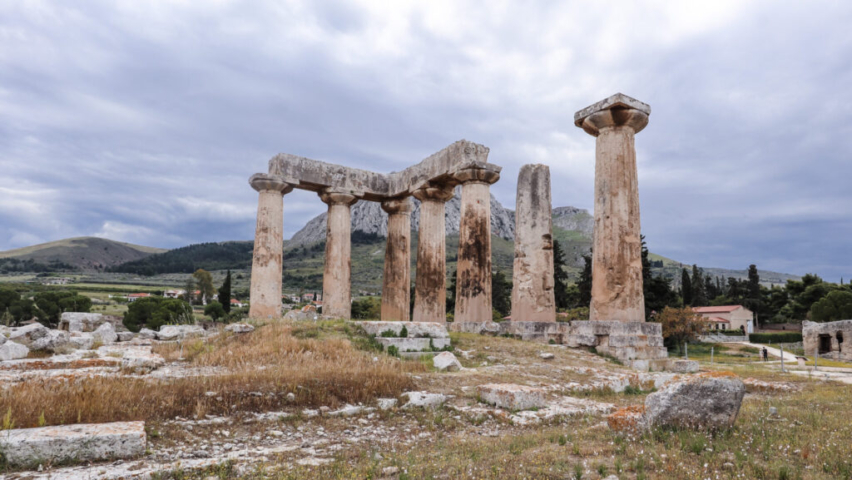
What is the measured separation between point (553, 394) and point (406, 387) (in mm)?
2907

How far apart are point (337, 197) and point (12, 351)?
13.9 m

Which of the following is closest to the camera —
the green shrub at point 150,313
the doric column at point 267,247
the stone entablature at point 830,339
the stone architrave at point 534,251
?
the stone architrave at point 534,251

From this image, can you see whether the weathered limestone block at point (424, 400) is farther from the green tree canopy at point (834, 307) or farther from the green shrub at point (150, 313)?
the green tree canopy at point (834, 307)

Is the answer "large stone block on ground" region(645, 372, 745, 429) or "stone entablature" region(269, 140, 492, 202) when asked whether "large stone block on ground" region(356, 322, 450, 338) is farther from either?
"large stone block on ground" region(645, 372, 745, 429)

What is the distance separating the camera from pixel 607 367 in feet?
45.3

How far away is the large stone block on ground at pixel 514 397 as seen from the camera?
845 centimetres

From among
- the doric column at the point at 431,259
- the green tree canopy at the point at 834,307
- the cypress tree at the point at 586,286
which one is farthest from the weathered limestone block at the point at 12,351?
the green tree canopy at the point at 834,307

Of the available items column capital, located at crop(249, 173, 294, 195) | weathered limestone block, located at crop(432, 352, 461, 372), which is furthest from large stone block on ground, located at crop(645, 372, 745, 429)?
column capital, located at crop(249, 173, 294, 195)

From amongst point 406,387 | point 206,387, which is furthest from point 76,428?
point 406,387

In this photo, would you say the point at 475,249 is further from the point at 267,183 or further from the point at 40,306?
the point at 40,306

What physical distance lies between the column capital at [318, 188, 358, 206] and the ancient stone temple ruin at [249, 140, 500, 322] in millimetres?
48

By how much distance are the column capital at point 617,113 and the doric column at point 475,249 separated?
4.78 m

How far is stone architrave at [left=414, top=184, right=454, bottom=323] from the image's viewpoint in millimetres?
22688

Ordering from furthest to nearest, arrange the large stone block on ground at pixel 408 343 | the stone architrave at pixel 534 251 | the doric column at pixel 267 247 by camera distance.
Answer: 1. the doric column at pixel 267 247
2. the stone architrave at pixel 534 251
3. the large stone block on ground at pixel 408 343
